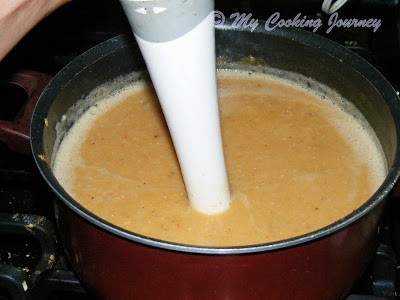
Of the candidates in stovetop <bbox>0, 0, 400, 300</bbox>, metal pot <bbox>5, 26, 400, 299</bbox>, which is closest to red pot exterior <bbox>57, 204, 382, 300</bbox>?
metal pot <bbox>5, 26, 400, 299</bbox>

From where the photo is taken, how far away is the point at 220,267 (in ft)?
2.67

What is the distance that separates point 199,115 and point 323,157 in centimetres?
37

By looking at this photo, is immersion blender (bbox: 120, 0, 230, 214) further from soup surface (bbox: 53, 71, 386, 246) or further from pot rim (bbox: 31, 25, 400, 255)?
pot rim (bbox: 31, 25, 400, 255)

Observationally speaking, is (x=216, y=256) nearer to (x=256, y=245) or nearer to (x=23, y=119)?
(x=256, y=245)

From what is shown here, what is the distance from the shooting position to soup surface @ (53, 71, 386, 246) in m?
1.02

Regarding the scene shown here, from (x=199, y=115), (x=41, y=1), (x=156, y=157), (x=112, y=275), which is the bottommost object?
(x=112, y=275)

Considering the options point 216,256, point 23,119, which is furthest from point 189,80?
point 23,119

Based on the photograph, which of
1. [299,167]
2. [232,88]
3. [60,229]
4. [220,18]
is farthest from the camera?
[232,88]

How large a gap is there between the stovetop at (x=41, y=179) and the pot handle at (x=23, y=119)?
4cm

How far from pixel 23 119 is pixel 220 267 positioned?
1.39ft

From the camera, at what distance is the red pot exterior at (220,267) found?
811mm

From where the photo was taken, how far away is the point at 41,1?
0.82 meters

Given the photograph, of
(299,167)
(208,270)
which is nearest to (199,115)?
(208,270)

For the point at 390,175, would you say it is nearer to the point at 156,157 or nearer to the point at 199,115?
the point at 199,115
